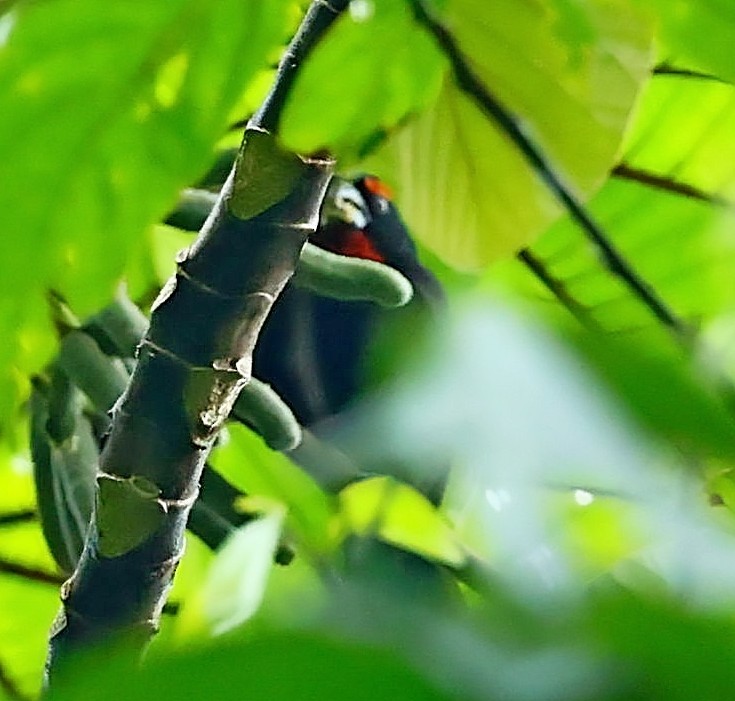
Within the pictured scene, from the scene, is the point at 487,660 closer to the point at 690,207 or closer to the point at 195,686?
the point at 195,686

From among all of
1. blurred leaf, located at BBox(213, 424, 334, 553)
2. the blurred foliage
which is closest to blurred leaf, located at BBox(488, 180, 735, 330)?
the blurred foliage

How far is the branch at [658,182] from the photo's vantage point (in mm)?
777

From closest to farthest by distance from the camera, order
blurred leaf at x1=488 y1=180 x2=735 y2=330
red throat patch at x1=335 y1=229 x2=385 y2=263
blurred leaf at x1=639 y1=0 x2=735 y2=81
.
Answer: blurred leaf at x1=639 y1=0 x2=735 y2=81, blurred leaf at x1=488 y1=180 x2=735 y2=330, red throat patch at x1=335 y1=229 x2=385 y2=263

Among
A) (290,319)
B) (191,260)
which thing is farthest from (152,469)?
(290,319)

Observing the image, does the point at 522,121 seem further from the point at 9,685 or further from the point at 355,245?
the point at 9,685

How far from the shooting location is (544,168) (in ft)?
1.19

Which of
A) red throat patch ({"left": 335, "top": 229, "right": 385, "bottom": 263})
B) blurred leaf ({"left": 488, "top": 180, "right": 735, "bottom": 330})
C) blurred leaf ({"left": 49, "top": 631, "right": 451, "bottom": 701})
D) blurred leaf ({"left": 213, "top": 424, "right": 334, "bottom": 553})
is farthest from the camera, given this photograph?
red throat patch ({"left": 335, "top": 229, "right": 385, "bottom": 263})

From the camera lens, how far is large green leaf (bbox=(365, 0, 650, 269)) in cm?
33

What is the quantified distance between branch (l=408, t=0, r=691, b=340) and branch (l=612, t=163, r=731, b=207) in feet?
1.32

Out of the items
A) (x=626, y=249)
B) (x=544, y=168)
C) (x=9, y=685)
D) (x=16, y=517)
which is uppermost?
(x=544, y=168)

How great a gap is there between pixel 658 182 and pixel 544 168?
0.46 meters

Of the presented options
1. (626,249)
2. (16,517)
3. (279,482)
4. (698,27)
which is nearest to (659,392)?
(698,27)

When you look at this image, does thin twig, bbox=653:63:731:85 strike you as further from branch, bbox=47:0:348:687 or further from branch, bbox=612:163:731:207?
branch, bbox=47:0:348:687

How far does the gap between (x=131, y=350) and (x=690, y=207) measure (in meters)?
0.42
